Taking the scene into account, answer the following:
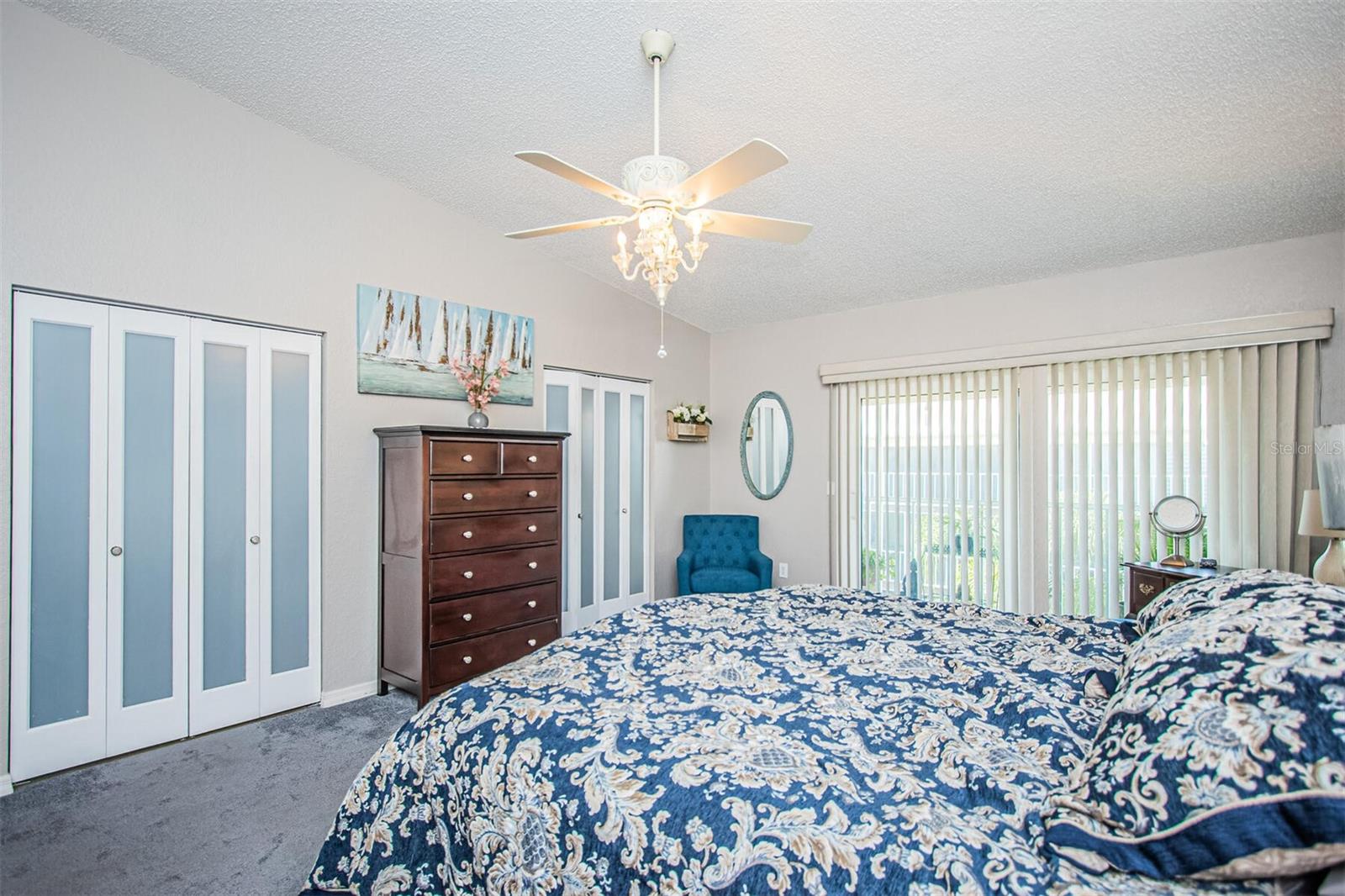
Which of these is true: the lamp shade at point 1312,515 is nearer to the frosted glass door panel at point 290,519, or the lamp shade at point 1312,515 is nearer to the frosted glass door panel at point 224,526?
the frosted glass door panel at point 290,519

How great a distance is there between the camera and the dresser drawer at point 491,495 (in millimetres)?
3312

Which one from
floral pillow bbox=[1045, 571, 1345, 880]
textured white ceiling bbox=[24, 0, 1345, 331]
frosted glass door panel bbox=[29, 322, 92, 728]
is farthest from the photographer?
frosted glass door panel bbox=[29, 322, 92, 728]

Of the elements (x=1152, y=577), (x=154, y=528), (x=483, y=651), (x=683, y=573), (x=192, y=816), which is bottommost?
(x=192, y=816)

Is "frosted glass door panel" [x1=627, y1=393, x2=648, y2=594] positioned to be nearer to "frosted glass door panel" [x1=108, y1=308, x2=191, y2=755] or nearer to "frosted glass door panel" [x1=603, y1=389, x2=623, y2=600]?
"frosted glass door panel" [x1=603, y1=389, x2=623, y2=600]

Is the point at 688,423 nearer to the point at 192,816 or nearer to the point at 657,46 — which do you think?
the point at 657,46

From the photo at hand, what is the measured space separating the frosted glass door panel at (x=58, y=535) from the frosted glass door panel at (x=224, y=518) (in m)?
0.38

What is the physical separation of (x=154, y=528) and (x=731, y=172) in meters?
3.03

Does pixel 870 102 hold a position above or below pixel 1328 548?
above

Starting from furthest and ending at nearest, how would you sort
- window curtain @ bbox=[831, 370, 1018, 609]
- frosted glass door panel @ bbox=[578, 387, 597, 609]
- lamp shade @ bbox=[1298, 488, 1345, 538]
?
frosted glass door panel @ bbox=[578, 387, 597, 609] → window curtain @ bbox=[831, 370, 1018, 609] → lamp shade @ bbox=[1298, 488, 1345, 538]

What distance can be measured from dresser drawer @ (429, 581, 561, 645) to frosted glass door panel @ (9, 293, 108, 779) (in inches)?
55.1

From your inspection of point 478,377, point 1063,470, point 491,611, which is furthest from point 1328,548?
point 478,377

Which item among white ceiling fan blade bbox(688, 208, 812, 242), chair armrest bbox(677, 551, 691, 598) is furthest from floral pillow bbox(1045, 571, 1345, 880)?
chair armrest bbox(677, 551, 691, 598)

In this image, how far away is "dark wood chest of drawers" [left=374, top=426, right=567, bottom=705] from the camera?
3281mm

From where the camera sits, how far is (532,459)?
3.77 metres
